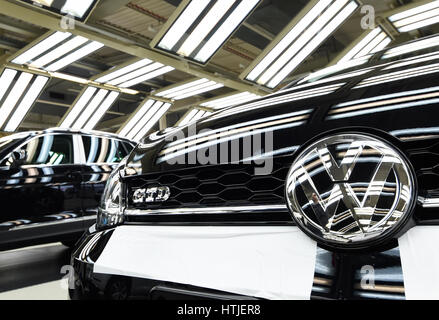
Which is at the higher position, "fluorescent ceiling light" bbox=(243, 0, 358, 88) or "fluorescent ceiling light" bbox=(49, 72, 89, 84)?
"fluorescent ceiling light" bbox=(243, 0, 358, 88)

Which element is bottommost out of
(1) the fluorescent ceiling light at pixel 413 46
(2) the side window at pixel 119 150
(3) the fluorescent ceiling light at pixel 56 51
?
(1) the fluorescent ceiling light at pixel 413 46

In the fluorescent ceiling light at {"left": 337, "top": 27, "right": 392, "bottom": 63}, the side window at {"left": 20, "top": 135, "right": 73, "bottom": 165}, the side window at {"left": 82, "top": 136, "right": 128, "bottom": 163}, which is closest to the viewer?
the side window at {"left": 20, "top": 135, "right": 73, "bottom": 165}

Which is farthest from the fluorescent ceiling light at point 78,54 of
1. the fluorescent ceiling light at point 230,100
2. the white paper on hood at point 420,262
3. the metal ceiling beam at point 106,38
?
the white paper on hood at point 420,262

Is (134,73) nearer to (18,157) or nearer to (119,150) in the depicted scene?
(119,150)

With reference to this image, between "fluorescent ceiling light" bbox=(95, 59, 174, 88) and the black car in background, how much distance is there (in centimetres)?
264

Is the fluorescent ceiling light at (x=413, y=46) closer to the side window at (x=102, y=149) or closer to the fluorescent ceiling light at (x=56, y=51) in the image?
the side window at (x=102, y=149)

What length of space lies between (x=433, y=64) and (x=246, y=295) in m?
0.65

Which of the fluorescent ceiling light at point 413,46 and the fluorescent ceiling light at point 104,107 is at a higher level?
the fluorescent ceiling light at point 104,107

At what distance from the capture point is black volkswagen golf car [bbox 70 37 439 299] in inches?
23.5

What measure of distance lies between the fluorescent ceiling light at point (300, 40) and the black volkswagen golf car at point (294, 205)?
203 inches

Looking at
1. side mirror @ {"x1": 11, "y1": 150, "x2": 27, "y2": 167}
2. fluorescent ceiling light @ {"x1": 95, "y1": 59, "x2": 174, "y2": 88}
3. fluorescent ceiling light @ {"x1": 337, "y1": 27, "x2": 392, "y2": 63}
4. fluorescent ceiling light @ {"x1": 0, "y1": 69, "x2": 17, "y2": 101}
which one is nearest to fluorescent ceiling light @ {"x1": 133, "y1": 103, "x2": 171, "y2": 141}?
fluorescent ceiling light @ {"x1": 95, "y1": 59, "x2": 174, "y2": 88}

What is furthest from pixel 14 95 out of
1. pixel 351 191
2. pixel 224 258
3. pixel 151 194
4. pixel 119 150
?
pixel 351 191

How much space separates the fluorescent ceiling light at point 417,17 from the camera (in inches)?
218

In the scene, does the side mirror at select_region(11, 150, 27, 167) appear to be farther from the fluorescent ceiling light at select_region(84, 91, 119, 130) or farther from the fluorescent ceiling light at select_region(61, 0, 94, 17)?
the fluorescent ceiling light at select_region(84, 91, 119, 130)
